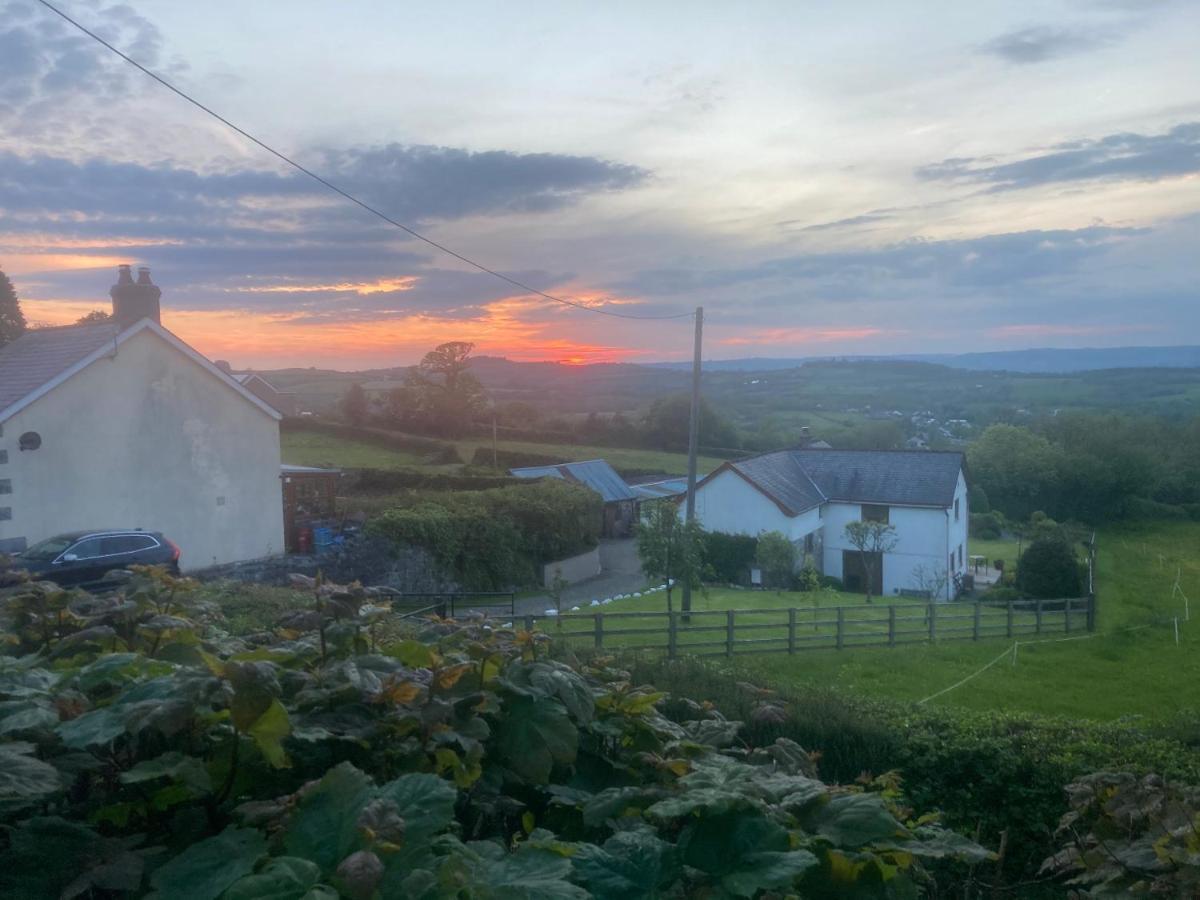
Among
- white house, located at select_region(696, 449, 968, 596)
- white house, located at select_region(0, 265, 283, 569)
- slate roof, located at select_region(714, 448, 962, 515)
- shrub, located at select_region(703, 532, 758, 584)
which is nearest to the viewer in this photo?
white house, located at select_region(0, 265, 283, 569)

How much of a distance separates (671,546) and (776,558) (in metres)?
9.90

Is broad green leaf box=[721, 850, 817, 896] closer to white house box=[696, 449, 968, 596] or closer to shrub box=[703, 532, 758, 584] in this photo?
white house box=[696, 449, 968, 596]

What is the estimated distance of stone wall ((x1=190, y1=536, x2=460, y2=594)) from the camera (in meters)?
19.9

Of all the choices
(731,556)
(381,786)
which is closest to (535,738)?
(381,786)

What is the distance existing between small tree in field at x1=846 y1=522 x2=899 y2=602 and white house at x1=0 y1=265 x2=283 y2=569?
63.6 feet

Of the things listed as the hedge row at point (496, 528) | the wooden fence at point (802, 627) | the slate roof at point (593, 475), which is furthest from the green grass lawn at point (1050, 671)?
the slate roof at point (593, 475)

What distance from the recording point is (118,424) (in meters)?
18.7

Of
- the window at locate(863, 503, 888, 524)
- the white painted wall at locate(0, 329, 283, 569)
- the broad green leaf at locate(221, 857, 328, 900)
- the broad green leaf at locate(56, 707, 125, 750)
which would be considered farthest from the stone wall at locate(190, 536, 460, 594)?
the broad green leaf at locate(221, 857, 328, 900)

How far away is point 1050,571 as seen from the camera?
29875mm

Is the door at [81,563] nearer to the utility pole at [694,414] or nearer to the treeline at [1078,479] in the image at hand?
the utility pole at [694,414]

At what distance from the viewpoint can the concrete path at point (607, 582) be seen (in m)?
23.7

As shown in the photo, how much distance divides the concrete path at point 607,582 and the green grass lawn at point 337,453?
7.47 meters

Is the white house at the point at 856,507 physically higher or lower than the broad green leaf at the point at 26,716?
lower

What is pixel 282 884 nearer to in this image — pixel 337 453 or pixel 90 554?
pixel 90 554
